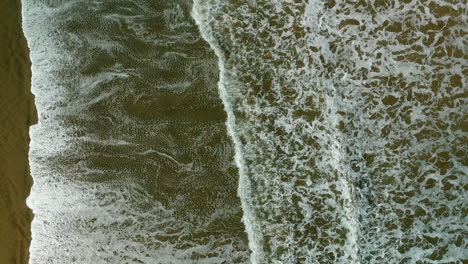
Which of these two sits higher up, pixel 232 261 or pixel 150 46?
pixel 150 46

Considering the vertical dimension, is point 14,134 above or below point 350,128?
above

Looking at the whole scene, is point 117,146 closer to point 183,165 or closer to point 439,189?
point 183,165

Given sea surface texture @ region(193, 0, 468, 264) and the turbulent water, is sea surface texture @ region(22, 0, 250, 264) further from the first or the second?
sea surface texture @ region(193, 0, 468, 264)

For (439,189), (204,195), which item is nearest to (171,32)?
(204,195)

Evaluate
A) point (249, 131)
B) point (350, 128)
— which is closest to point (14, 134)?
point (249, 131)

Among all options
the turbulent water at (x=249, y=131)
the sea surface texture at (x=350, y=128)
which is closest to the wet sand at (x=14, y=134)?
the turbulent water at (x=249, y=131)

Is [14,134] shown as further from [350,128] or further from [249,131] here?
[350,128]

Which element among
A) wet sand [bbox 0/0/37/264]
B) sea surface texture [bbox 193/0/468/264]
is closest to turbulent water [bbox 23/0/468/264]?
sea surface texture [bbox 193/0/468/264]
